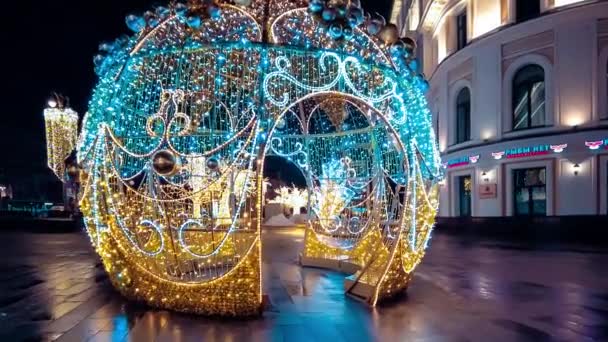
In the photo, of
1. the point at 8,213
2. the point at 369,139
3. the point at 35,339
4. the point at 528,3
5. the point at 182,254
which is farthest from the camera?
the point at 8,213

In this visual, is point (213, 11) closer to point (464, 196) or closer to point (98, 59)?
point (98, 59)

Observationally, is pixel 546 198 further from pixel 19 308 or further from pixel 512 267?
pixel 19 308

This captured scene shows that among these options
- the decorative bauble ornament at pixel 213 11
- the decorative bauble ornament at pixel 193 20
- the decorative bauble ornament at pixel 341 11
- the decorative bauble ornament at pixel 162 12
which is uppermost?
the decorative bauble ornament at pixel 162 12

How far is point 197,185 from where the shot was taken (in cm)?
1027

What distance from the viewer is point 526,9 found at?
23531 mm

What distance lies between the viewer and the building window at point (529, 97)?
74.3 ft

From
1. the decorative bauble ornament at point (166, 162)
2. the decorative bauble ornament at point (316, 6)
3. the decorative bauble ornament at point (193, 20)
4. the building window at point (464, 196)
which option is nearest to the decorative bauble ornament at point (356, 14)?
the decorative bauble ornament at point (316, 6)

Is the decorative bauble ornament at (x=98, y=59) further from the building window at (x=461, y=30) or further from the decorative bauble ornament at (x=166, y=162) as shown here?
the building window at (x=461, y=30)

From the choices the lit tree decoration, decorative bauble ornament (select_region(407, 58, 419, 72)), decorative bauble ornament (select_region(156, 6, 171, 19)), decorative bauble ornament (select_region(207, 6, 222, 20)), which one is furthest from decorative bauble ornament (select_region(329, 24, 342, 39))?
the lit tree decoration

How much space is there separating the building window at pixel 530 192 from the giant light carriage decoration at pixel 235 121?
642 inches

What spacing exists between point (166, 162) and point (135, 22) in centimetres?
225

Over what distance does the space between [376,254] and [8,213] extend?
2688 cm

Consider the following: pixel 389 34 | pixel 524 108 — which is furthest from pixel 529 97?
pixel 389 34

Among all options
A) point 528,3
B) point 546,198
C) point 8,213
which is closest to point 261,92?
point 546,198
